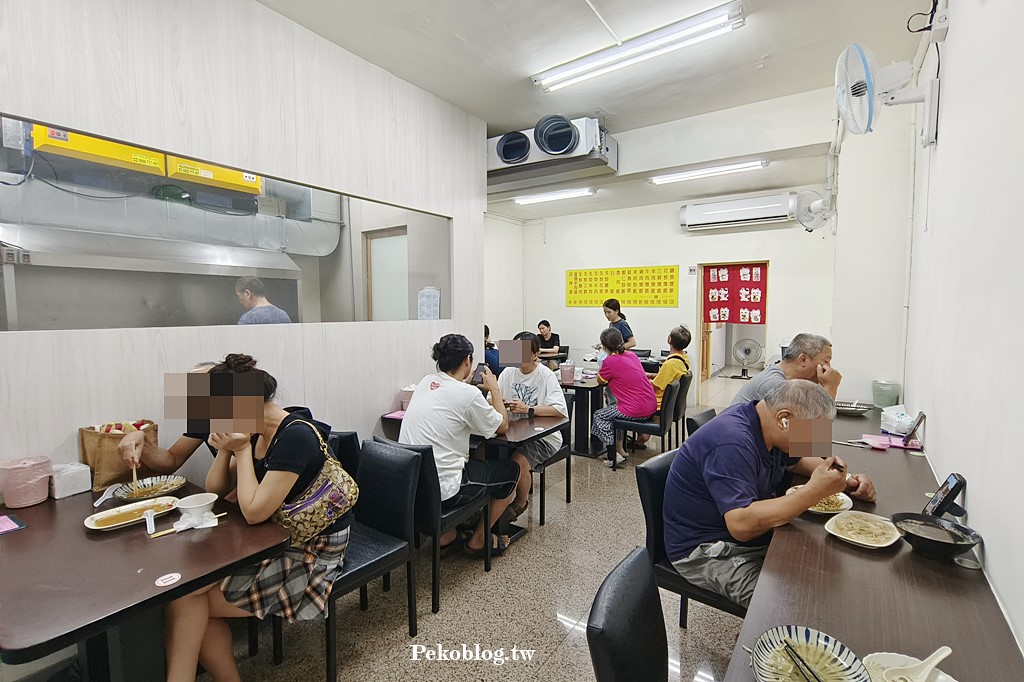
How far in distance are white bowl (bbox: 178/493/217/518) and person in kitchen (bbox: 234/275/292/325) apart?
1.22 meters

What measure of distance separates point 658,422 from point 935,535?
111 inches

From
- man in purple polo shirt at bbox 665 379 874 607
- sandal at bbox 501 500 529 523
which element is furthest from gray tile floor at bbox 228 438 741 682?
man in purple polo shirt at bbox 665 379 874 607

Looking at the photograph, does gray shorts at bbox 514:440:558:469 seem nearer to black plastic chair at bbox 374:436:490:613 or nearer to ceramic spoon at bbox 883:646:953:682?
black plastic chair at bbox 374:436:490:613

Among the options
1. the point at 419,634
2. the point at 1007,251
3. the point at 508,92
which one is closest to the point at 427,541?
the point at 419,634

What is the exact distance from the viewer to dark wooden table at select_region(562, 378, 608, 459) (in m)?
4.59

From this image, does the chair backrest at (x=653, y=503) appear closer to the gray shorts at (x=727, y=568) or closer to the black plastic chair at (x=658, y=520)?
the black plastic chair at (x=658, y=520)

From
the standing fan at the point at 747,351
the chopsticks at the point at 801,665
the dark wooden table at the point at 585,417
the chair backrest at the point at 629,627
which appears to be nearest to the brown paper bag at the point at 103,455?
the chair backrest at the point at 629,627

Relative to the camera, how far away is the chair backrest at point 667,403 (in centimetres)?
415

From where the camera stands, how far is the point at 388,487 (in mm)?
2068

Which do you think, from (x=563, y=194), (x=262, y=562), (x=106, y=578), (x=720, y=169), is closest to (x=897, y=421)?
(x=720, y=169)

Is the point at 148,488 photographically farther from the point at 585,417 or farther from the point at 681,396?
the point at 681,396

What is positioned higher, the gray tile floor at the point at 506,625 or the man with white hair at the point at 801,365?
the man with white hair at the point at 801,365

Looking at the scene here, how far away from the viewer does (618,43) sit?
3045mm

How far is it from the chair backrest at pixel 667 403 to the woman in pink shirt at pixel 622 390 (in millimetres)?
75
